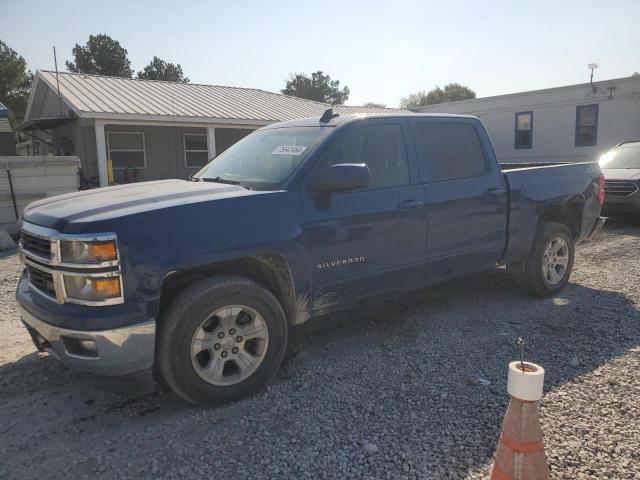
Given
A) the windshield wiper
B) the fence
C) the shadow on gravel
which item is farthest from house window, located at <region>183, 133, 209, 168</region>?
the windshield wiper

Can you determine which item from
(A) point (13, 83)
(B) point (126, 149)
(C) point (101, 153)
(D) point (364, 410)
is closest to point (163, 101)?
(B) point (126, 149)

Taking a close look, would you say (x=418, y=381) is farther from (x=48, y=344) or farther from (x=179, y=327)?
(x=48, y=344)

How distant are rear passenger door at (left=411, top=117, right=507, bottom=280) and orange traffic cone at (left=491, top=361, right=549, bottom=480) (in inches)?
85.5

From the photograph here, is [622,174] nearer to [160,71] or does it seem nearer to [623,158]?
[623,158]

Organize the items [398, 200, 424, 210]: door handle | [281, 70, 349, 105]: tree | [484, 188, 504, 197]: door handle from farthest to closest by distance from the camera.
A: [281, 70, 349, 105]: tree < [484, 188, 504, 197]: door handle < [398, 200, 424, 210]: door handle

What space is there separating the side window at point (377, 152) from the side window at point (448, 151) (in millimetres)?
214

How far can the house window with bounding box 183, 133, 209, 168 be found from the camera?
17672 millimetres

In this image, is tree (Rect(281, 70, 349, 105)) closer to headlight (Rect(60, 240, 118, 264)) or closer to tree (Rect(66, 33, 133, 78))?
tree (Rect(66, 33, 133, 78))

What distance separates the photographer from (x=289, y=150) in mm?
4039

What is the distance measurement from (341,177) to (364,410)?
1.56 meters

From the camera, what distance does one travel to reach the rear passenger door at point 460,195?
4.39 meters

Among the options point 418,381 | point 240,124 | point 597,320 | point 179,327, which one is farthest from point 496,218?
point 240,124

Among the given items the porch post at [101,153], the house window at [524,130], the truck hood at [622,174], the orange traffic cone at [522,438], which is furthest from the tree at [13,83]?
the orange traffic cone at [522,438]

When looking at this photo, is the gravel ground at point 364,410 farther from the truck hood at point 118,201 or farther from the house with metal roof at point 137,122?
the house with metal roof at point 137,122
